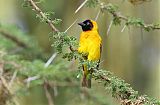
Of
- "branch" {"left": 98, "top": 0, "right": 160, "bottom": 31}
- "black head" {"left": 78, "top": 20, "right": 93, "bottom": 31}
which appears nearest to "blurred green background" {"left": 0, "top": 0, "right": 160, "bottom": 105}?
"black head" {"left": 78, "top": 20, "right": 93, "bottom": 31}

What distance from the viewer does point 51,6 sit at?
5977mm

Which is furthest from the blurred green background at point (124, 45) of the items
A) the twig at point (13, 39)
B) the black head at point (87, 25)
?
the black head at point (87, 25)

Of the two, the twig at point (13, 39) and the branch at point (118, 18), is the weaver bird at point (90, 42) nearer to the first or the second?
the branch at point (118, 18)

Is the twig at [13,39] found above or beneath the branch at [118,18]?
beneath

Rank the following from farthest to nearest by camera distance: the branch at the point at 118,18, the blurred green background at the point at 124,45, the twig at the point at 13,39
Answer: the blurred green background at the point at 124,45
the twig at the point at 13,39
the branch at the point at 118,18

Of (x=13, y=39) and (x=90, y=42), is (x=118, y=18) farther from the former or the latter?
(x=13, y=39)

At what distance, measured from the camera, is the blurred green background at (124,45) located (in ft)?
16.1

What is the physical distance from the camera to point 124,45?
4961 millimetres

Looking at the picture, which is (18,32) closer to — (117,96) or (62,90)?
(62,90)

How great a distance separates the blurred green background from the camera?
16.1 ft

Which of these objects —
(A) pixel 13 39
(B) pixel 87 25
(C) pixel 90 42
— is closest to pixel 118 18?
(C) pixel 90 42

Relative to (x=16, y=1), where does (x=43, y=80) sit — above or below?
below

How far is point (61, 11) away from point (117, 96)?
3.58 metres

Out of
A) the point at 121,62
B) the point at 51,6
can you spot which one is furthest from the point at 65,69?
the point at 51,6
